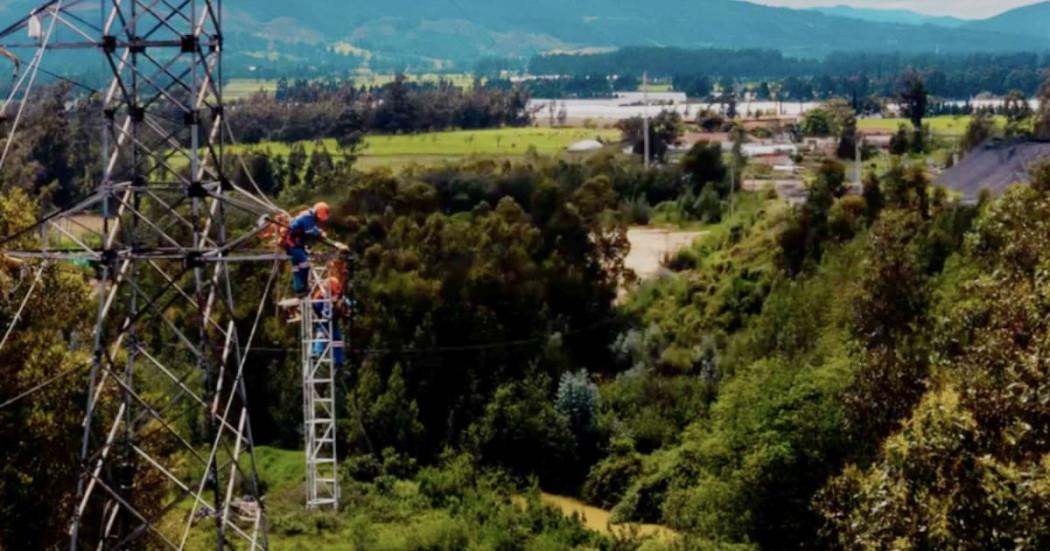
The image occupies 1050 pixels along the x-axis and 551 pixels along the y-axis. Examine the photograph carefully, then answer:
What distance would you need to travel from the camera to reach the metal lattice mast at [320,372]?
32.6 ft

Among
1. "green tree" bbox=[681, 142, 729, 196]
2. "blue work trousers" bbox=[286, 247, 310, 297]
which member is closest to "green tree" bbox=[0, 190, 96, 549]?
"blue work trousers" bbox=[286, 247, 310, 297]

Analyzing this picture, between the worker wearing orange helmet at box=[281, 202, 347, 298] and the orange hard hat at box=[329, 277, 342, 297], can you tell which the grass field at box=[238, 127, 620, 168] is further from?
the worker wearing orange helmet at box=[281, 202, 347, 298]

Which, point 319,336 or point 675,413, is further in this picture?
point 675,413

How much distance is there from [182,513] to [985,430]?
9.76 metres

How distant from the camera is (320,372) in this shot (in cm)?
1977

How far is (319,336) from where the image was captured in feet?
41.5

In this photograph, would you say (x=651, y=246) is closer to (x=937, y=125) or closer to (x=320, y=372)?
(x=320, y=372)

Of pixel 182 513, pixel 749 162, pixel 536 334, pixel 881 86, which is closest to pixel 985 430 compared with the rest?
pixel 182 513

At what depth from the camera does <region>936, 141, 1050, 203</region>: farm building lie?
77.0 ft

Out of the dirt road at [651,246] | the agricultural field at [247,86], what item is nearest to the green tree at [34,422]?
the dirt road at [651,246]

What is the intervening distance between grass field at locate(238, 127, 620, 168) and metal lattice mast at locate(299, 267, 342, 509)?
18744mm

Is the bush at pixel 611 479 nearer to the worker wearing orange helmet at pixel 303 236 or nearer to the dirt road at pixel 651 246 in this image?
the dirt road at pixel 651 246

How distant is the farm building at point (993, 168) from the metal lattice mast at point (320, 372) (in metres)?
11.3

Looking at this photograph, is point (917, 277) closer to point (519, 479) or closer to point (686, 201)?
point (519, 479)
